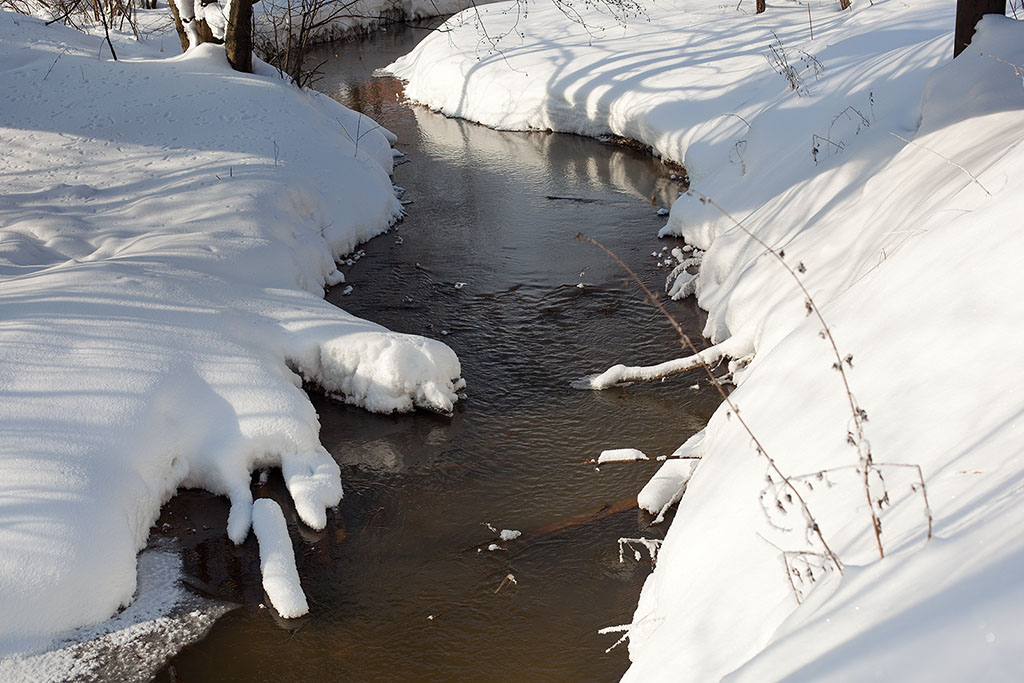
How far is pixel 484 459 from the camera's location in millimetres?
6152

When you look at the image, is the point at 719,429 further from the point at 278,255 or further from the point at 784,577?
the point at 278,255

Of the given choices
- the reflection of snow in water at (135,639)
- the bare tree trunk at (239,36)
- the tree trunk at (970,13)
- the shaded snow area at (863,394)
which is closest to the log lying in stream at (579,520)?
the shaded snow area at (863,394)

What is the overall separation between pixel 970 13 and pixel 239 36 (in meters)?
9.55

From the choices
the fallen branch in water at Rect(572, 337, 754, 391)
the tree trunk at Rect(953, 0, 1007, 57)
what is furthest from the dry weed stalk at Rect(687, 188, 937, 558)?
the tree trunk at Rect(953, 0, 1007, 57)

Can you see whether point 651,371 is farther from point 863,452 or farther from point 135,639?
point 135,639

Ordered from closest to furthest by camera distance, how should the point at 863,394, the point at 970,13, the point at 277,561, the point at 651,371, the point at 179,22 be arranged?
the point at 863,394 < the point at 277,561 < the point at 651,371 < the point at 970,13 < the point at 179,22

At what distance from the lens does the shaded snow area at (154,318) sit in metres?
4.98

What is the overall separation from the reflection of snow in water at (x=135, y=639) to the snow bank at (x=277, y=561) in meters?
0.29

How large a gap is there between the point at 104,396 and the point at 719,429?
3940 millimetres

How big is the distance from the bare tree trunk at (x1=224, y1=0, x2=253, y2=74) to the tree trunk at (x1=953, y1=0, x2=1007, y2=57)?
9399 mm

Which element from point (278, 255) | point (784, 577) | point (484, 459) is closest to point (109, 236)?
point (278, 255)

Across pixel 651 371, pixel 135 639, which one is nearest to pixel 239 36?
pixel 651 371

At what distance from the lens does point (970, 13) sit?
282 inches

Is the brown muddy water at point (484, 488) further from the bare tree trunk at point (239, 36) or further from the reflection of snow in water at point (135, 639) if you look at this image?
the bare tree trunk at point (239, 36)
